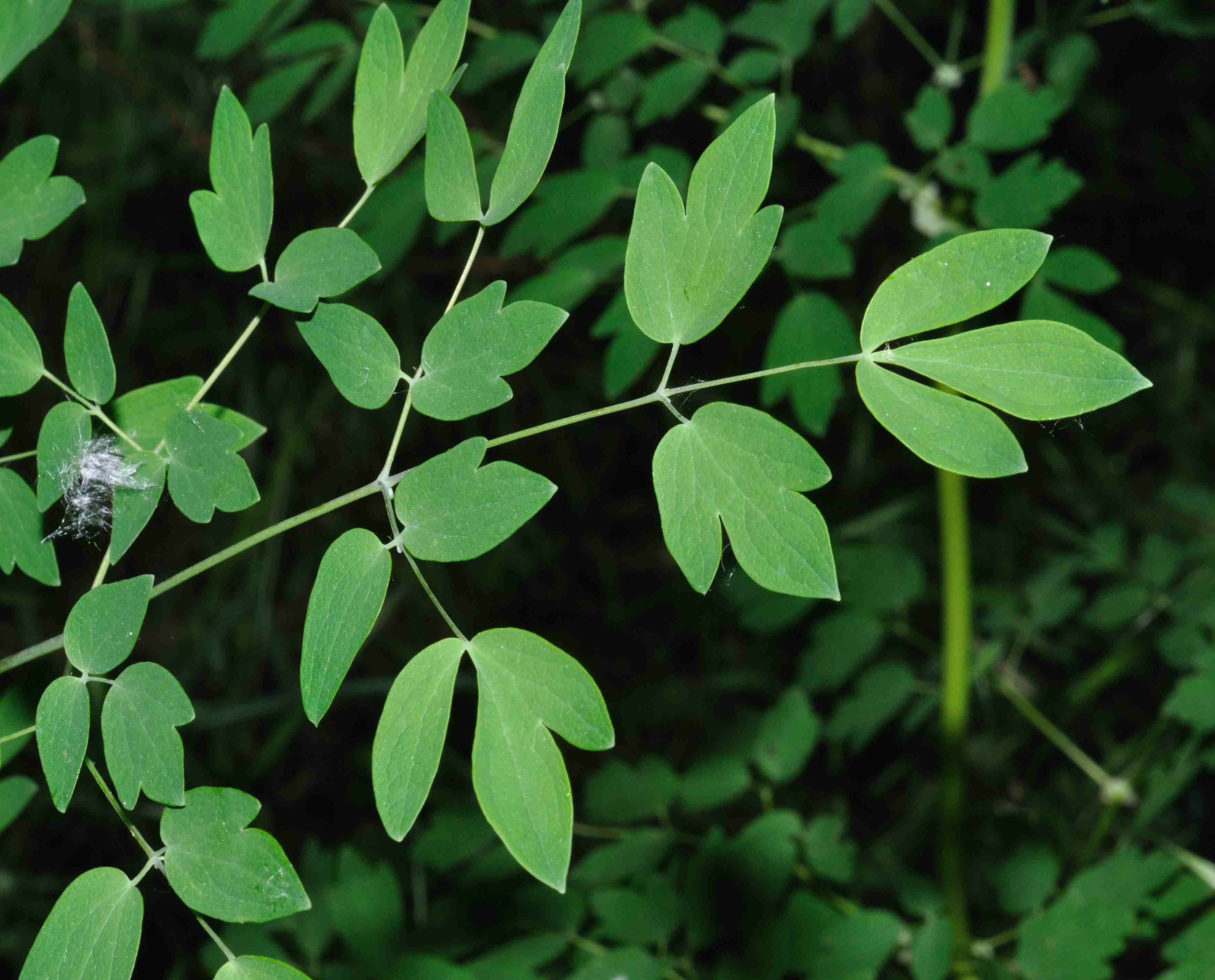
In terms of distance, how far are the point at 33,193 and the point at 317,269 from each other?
27 centimetres

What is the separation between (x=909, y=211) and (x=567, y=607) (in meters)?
1.21

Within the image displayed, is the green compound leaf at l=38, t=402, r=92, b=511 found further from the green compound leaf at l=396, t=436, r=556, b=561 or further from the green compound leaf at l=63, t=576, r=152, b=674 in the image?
the green compound leaf at l=396, t=436, r=556, b=561

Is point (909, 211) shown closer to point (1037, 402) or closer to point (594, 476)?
point (594, 476)

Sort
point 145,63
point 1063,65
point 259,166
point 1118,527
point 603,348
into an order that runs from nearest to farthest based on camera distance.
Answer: point 259,166, point 1063,65, point 1118,527, point 603,348, point 145,63

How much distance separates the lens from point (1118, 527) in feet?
6.73

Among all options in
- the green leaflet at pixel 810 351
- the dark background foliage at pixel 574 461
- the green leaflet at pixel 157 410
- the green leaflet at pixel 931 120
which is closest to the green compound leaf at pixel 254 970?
the green leaflet at pixel 157 410

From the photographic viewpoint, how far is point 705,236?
2.33 ft

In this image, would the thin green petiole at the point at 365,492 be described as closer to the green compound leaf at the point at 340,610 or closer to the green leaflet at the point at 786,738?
the green compound leaf at the point at 340,610

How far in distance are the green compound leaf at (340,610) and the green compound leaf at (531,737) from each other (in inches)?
2.9

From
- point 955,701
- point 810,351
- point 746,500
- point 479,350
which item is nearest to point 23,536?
point 479,350

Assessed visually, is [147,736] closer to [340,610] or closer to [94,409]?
[340,610]

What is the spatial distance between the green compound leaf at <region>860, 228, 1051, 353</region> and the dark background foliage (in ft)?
5.11

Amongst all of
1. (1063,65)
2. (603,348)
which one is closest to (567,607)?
(603,348)

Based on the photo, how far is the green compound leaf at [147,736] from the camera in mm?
711
